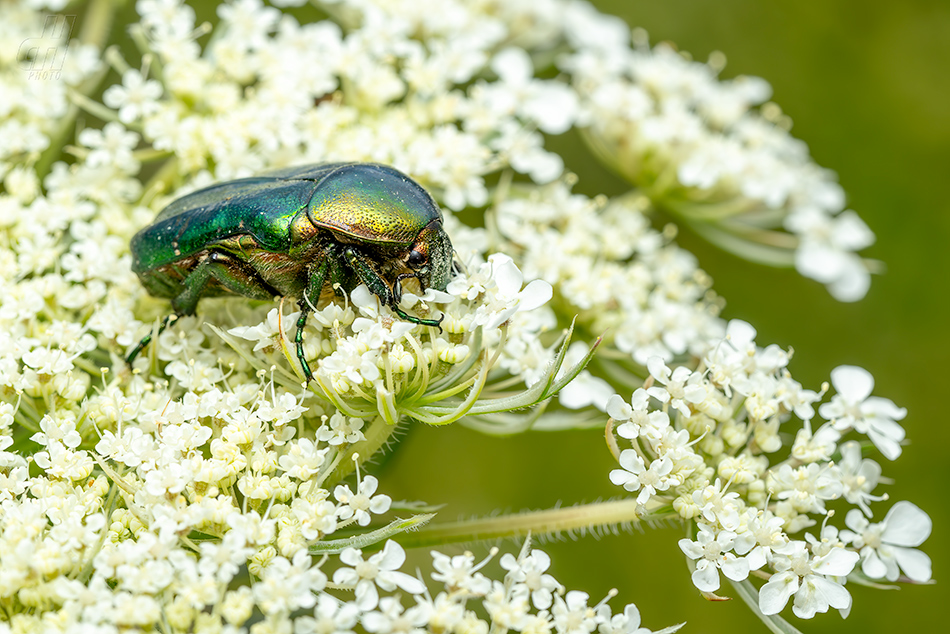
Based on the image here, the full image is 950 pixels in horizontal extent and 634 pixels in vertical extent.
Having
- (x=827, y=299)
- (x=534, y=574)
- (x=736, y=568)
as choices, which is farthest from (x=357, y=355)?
(x=827, y=299)

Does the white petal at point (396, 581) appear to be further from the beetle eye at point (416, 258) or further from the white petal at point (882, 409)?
the white petal at point (882, 409)

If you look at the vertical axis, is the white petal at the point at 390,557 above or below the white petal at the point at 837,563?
below

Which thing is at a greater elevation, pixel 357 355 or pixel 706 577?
pixel 357 355

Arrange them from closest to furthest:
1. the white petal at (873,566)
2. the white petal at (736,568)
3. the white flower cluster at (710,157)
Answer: the white petal at (736,568) < the white petal at (873,566) < the white flower cluster at (710,157)

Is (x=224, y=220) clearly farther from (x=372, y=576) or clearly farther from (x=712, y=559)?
(x=712, y=559)

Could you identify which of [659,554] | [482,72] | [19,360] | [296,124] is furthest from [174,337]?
[659,554]

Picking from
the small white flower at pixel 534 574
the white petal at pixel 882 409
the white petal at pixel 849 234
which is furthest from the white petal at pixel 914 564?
the white petal at pixel 849 234

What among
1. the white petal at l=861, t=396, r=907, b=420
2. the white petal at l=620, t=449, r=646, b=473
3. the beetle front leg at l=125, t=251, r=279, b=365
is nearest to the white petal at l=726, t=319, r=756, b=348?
the white petal at l=861, t=396, r=907, b=420
